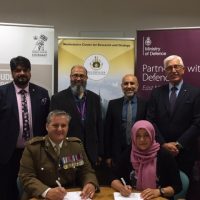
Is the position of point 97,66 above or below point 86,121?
above

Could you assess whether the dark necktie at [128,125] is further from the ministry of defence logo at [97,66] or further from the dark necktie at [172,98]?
the ministry of defence logo at [97,66]

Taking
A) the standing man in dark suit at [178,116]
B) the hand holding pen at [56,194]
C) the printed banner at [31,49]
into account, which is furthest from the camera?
the printed banner at [31,49]

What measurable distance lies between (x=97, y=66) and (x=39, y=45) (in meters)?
0.74

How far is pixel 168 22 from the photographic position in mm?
4578

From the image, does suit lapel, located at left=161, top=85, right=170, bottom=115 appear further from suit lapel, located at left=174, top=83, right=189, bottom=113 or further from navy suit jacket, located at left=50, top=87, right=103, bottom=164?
navy suit jacket, located at left=50, top=87, right=103, bottom=164

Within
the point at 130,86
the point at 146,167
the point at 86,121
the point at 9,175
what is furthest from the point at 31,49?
the point at 146,167

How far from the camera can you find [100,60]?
13.7 ft

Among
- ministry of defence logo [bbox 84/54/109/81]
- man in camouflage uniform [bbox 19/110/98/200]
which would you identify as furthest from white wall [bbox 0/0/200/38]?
man in camouflage uniform [bbox 19/110/98/200]

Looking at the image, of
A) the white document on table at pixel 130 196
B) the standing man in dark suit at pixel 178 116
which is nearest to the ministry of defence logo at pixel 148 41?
the standing man in dark suit at pixel 178 116

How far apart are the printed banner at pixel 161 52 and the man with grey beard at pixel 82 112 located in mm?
923

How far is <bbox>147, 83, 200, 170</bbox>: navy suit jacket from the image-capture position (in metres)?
3.27

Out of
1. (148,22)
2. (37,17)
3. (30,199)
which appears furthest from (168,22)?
(30,199)

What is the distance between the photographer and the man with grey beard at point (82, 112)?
3.41 metres

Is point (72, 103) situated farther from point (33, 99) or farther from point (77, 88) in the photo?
point (33, 99)
